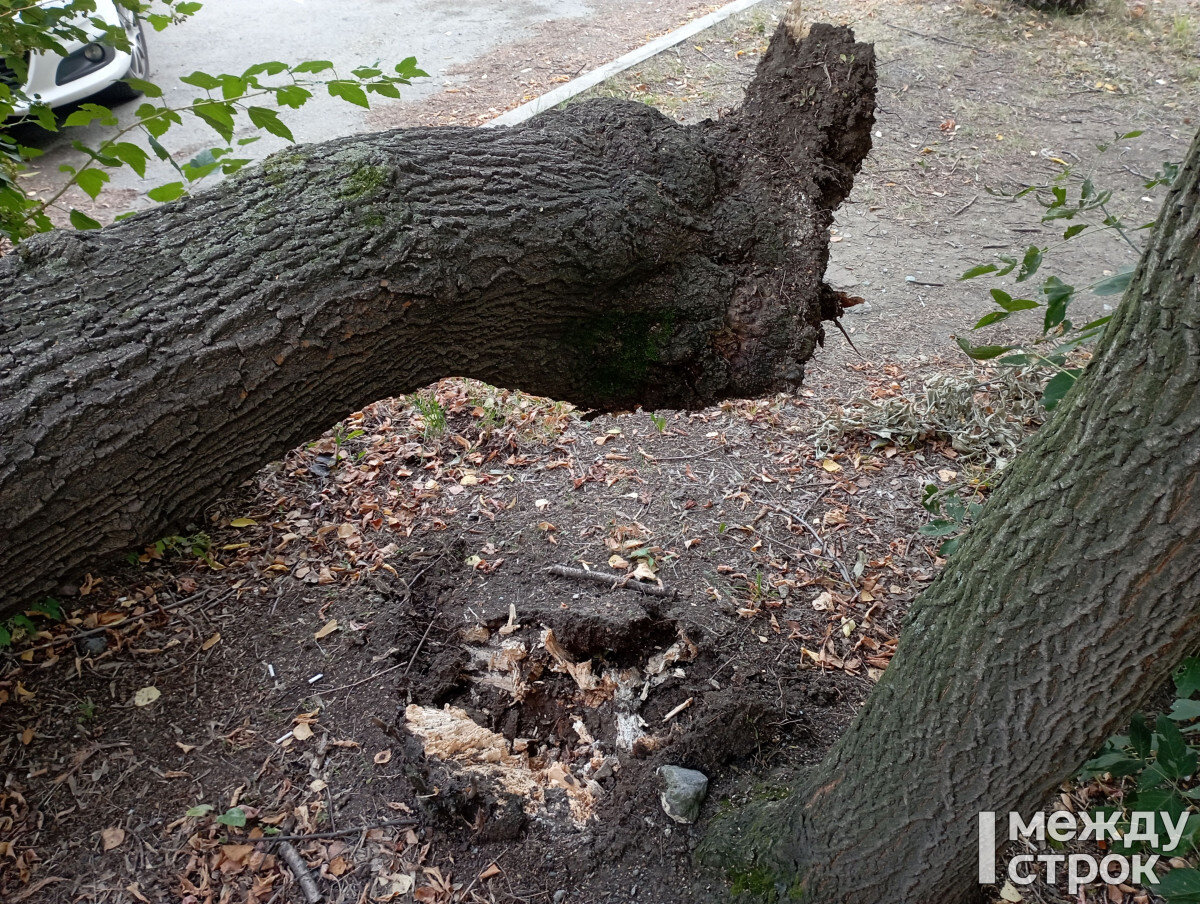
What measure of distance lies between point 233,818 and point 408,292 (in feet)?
5.04

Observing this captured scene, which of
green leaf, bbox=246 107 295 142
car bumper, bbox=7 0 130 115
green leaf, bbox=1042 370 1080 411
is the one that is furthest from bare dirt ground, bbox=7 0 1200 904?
car bumper, bbox=7 0 130 115

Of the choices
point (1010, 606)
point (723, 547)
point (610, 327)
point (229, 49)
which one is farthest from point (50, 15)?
point (229, 49)

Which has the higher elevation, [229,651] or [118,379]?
[118,379]

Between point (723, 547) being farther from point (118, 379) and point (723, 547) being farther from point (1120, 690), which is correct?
point (118, 379)

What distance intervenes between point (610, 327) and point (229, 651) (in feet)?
5.55

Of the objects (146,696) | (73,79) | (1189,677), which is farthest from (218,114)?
(73,79)

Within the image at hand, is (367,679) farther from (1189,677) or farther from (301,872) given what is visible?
(1189,677)

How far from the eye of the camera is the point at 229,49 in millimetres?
7133

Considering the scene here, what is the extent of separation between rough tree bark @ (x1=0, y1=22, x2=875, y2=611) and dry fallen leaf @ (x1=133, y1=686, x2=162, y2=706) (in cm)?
94

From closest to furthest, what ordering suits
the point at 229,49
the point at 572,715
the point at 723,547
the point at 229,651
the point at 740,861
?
the point at 740,861 → the point at 572,715 → the point at 229,651 → the point at 723,547 → the point at 229,49

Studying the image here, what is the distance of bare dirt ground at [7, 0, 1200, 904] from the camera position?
7.45ft

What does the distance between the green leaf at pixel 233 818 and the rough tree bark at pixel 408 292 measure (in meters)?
0.87

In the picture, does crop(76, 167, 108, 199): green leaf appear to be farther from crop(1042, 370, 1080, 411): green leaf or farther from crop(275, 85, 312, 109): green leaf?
crop(1042, 370, 1080, 411): green leaf

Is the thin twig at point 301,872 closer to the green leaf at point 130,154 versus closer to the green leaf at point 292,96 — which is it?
the green leaf at point 130,154
